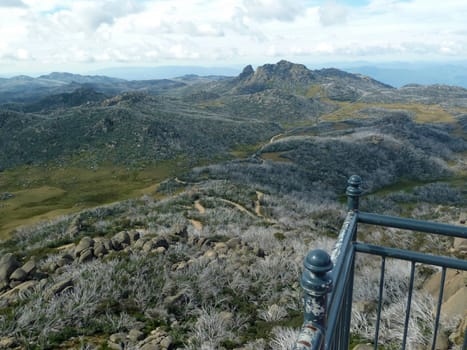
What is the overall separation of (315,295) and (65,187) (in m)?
34.8

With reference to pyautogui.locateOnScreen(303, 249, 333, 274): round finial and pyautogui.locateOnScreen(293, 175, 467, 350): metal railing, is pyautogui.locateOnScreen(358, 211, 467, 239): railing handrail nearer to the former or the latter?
pyautogui.locateOnScreen(293, 175, 467, 350): metal railing

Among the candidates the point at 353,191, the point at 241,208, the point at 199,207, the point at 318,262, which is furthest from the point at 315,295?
the point at 199,207

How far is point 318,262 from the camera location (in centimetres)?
160

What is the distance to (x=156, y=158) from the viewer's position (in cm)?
4281

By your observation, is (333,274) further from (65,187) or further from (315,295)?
(65,187)

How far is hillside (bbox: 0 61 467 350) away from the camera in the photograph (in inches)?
236

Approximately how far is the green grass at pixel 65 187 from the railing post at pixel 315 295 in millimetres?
21376

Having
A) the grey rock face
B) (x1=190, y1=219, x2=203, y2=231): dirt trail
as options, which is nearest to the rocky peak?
(x1=190, y1=219, x2=203, y2=231): dirt trail

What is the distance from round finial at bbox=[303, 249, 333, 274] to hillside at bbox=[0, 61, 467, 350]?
404cm

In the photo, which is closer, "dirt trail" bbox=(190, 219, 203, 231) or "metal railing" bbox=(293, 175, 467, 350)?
"metal railing" bbox=(293, 175, 467, 350)

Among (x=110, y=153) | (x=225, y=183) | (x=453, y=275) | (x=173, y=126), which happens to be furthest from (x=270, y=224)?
(x=173, y=126)

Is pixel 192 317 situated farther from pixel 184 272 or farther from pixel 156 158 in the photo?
pixel 156 158

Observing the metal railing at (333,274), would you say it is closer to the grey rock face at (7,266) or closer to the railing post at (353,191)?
the railing post at (353,191)

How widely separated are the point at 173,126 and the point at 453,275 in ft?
165
